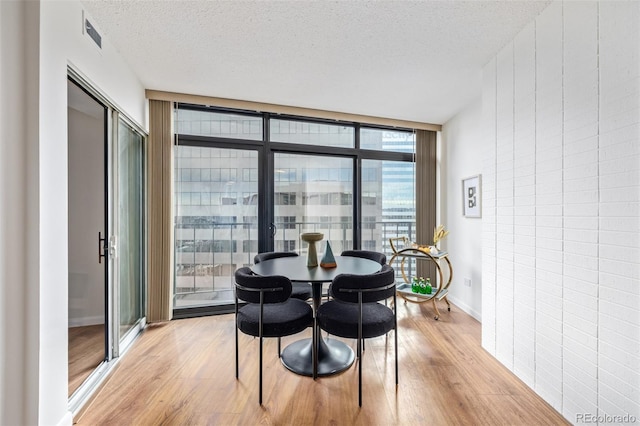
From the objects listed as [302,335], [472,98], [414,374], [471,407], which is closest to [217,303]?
[302,335]

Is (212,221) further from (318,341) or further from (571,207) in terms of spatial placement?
(571,207)

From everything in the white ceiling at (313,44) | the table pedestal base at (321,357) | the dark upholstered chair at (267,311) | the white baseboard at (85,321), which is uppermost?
the white ceiling at (313,44)

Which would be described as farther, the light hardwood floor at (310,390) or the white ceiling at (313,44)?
the white ceiling at (313,44)

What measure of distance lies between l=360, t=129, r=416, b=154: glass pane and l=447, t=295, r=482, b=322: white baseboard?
213 centimetres

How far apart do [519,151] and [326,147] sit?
221cm

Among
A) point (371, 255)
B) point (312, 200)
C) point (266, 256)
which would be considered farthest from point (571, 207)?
point (312, 200)

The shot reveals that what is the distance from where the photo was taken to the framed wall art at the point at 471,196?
3.19 m

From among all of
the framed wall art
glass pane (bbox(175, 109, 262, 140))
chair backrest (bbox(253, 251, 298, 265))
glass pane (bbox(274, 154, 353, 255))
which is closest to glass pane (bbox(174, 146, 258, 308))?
glass pane (bbox(175, 109, 262, 140))

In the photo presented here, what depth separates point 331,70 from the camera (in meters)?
2.57

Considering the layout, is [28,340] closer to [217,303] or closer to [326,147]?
[217,303]

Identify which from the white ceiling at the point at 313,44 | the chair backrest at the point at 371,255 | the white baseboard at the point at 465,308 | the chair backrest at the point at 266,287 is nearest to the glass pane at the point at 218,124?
the white ceiling at the point at 313,44

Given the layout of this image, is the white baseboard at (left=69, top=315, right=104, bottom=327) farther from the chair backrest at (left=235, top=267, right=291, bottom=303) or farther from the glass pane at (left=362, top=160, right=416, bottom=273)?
the glass pane at (left=362, top=160, right=416, bottom=273)

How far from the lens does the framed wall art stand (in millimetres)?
3191

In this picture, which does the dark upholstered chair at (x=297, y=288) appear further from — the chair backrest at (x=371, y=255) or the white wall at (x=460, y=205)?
the white wall at (x=460, y=205)
